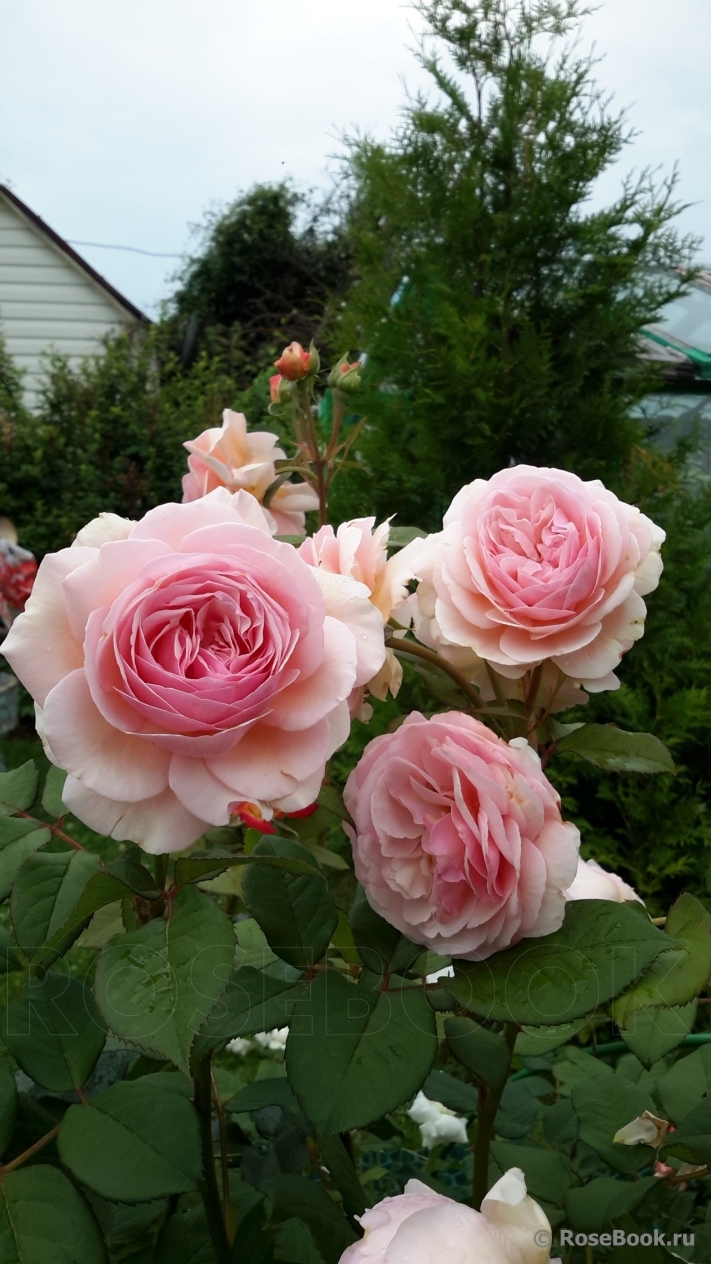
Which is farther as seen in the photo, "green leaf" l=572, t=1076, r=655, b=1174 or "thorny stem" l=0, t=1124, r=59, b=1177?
"green leaf" l=572, t=1076, r=655, b=1174

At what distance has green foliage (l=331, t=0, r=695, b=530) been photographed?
204 cm

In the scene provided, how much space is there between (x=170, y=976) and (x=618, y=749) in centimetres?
31

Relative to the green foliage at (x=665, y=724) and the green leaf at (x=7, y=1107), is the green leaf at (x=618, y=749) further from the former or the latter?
the green foliage at (x=665, y=724)

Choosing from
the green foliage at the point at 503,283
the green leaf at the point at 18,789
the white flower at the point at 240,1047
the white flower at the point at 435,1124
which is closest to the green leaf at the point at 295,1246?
the green leaf at the point at 18,789

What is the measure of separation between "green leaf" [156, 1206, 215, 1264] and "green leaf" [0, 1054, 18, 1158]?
138 mm

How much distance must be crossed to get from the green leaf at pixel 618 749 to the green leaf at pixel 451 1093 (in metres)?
0.33

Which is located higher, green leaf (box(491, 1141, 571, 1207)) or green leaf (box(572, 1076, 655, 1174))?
green leaf (box(572, 1076, 655, 1174))

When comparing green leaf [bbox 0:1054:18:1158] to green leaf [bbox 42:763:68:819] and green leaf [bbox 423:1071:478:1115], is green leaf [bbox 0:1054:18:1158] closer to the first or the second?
green leaf [bbox 42:763:68:819]

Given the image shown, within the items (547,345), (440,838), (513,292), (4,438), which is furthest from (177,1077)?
(4,438)

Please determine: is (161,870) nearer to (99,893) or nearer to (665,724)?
(99,893)

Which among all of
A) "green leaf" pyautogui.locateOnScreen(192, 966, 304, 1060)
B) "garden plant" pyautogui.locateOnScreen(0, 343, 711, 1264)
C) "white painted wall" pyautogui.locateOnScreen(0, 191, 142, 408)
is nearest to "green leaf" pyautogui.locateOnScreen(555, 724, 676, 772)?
"garden plant" pyautogui.locateOnScreen(0, 343, 711, 1264)

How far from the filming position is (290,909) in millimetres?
452

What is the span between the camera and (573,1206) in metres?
0.57

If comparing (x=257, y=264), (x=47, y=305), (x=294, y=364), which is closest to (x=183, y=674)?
(x=294, y=364)
